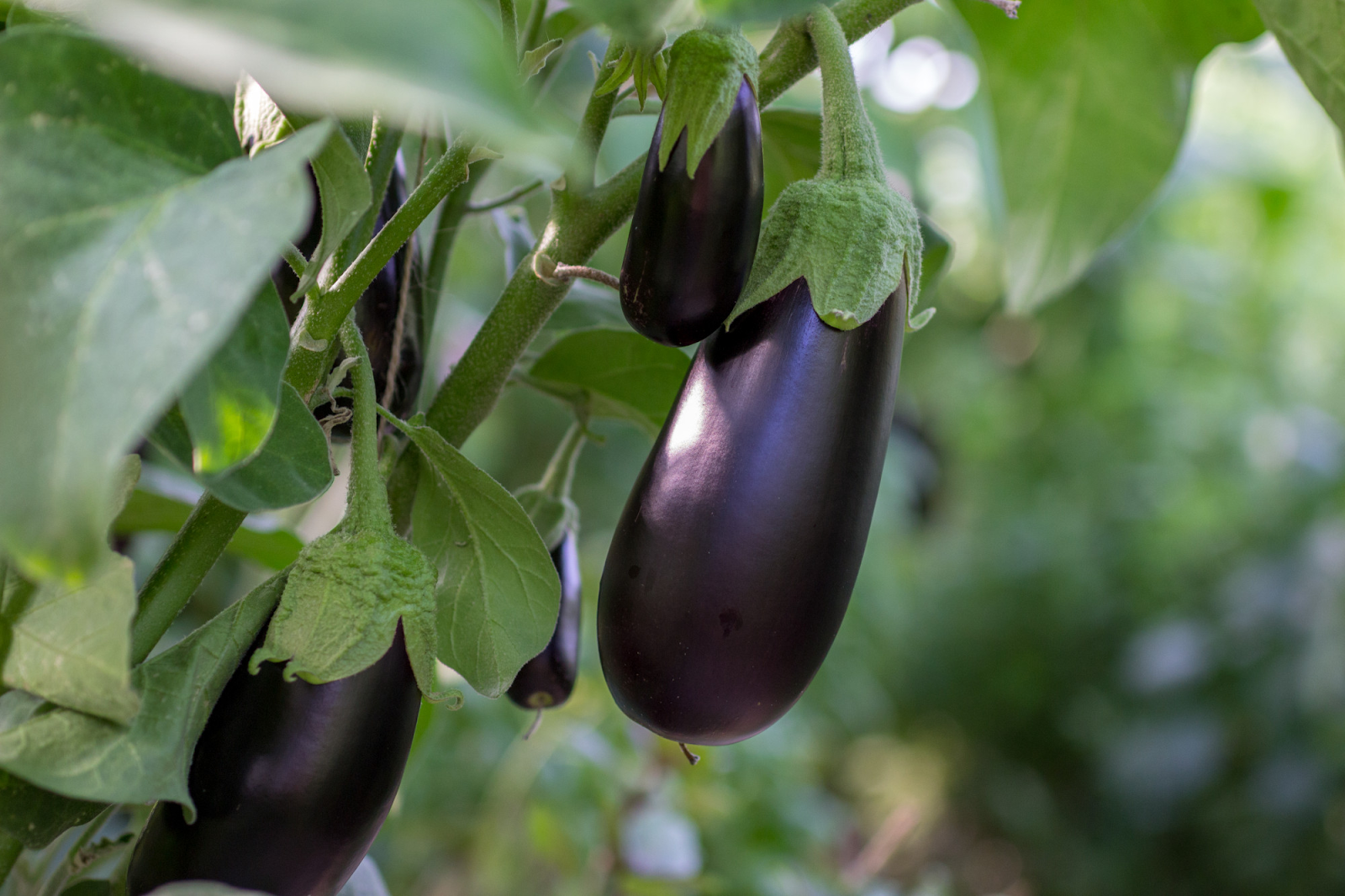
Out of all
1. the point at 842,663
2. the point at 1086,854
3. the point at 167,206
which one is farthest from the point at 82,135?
the point at 1086,854

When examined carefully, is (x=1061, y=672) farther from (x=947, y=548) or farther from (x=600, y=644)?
(x=600, y=644)

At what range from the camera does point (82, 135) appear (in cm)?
17

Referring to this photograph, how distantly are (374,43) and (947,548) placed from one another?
279 cm

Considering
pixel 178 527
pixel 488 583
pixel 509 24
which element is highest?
pixel 509 24

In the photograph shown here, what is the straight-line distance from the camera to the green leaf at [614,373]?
1.09 ft

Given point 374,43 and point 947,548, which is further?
point 947,548

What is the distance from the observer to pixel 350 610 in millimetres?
227

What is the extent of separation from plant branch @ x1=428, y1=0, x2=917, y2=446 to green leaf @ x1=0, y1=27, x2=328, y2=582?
95 millimetres

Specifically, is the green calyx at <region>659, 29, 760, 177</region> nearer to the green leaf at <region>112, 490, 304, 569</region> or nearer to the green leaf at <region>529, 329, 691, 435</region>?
the green leaf at <region>529, 329, 691, 435</region>

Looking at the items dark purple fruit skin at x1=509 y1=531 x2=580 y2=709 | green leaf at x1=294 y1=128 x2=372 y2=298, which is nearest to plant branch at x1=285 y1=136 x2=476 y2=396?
green leaf at x1=294 y1=128 x2=372 y2=298

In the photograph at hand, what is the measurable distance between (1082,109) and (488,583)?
338mm

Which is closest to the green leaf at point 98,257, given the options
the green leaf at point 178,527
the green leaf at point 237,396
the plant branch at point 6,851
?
the green leaf at point 237,396

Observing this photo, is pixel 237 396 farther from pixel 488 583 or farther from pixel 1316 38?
pixel 1316 38

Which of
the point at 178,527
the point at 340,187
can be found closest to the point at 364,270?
the point at 340,187
